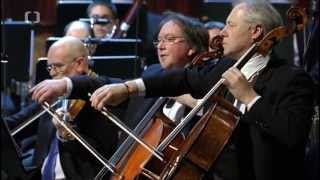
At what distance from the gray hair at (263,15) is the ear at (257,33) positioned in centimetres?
1

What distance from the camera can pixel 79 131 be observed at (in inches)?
116

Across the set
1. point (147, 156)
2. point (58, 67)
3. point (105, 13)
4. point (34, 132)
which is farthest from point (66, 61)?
point (105, 13)

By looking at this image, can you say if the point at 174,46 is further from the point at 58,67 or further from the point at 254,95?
the point at 254,95

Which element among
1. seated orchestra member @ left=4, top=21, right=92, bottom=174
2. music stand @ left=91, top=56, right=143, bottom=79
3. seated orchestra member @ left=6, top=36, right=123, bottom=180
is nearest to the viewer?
seated orchestra member @ left=6, top=36, right=123, bottom=180

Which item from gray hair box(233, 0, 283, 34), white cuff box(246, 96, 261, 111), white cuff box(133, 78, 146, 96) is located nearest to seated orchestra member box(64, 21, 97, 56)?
white cuff box(133, 78, 146, 96)

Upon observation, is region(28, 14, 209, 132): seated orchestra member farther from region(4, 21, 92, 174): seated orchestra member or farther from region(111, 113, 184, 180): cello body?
region(4, 21, 92, 174): seated orchestra member

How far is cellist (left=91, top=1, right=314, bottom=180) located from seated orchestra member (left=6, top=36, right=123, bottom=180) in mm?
353

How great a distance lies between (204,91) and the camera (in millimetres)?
2625

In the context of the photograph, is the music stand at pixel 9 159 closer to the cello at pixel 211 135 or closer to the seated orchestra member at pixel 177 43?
the cello at pixel 211 135

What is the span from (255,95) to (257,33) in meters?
0.32

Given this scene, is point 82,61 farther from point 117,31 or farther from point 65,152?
point 117,31

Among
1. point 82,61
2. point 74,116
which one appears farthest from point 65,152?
point 82,61

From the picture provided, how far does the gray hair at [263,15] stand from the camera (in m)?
2.53

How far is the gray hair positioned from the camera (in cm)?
Result: 253
